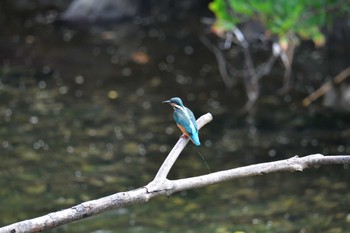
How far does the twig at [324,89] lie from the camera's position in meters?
10.4

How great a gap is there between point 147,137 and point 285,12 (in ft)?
8.08

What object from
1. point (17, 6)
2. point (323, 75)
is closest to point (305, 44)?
point (323, 75)

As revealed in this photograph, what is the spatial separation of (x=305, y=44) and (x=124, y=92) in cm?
386

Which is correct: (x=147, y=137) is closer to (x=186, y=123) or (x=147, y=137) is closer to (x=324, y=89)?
(x=324, y=89)

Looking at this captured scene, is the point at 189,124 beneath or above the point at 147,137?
beneath

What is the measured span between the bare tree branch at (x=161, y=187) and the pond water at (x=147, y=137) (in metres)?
3.61

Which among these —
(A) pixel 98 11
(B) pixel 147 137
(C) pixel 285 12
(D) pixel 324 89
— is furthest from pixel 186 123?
(A) pixel 98 11

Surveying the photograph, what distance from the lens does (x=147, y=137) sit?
9.27 metres

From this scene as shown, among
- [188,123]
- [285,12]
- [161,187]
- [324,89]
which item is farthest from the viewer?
[324,89]

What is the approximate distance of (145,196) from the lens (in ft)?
10.4

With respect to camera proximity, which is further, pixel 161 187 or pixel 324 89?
pixel 324 89

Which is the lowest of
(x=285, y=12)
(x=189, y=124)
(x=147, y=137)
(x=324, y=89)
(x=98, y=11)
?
(x=189, y=124)

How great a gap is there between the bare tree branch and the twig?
7046mm

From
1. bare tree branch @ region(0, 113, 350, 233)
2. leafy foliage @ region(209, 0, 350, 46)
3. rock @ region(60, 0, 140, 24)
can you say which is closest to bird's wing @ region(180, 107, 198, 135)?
bare tree branch @ region(0, 113, 350, 233)
